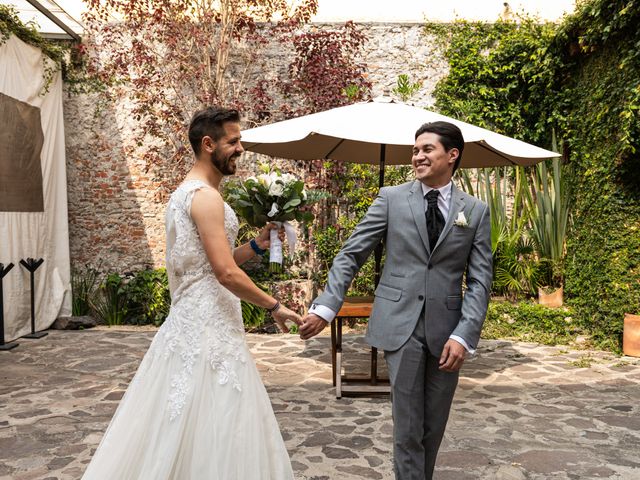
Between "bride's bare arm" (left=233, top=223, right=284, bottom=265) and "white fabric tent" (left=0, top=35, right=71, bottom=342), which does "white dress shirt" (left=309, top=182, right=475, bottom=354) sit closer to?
"bride's bare arm" (left=233, top=223, right=284, bottom=265)

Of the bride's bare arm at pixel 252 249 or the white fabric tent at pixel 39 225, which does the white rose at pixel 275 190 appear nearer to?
the bride's bare arm at pixel 252 249

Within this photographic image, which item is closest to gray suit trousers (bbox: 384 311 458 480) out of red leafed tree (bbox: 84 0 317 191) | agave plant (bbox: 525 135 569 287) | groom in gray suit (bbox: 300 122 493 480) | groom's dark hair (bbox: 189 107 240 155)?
groom in gray suit (bbox: 300 122 493 480)

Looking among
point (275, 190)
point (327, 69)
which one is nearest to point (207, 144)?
point (275, 190)

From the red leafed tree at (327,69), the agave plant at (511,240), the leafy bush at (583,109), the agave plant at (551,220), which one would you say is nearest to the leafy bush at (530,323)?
the leafy bush at (583,109)

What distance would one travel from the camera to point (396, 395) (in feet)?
9.09

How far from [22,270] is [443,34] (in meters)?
7.45

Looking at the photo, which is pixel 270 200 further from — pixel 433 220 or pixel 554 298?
pixel 554 298

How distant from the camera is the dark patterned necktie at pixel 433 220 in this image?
2.83 m

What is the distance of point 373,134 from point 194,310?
109 inches

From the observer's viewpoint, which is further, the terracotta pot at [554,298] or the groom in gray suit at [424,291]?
the terracotta pot at [554,298]

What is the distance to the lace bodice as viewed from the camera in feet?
8.45

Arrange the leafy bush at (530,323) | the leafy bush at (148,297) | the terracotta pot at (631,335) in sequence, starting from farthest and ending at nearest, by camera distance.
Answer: the leafy bush at (148,297) < the leafy bush at (530,323) < the terracotta pot at (631,335)

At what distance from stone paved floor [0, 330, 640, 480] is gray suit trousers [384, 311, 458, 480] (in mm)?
1129

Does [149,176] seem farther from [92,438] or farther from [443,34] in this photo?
[92,438]
